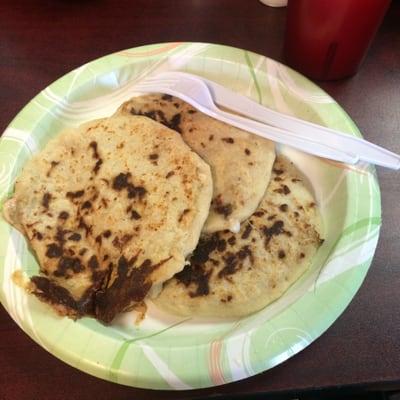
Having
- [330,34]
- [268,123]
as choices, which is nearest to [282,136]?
[268,123]

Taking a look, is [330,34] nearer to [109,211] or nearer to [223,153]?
[223,153]

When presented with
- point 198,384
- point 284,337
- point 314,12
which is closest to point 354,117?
point 314,12

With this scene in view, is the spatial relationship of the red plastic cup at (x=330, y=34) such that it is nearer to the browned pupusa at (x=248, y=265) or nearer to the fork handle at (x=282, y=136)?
the fork handle at (x=282, y=136)

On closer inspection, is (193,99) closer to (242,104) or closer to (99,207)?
(242,104)

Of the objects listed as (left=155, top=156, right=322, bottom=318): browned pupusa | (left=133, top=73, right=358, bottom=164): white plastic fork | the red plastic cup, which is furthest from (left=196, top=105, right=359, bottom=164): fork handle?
the red plastic cup

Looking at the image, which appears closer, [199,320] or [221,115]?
[199,320]

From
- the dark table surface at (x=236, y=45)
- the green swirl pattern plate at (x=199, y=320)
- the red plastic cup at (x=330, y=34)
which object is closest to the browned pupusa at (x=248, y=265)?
the green swirl pattern plate at (x=199, y=320)
